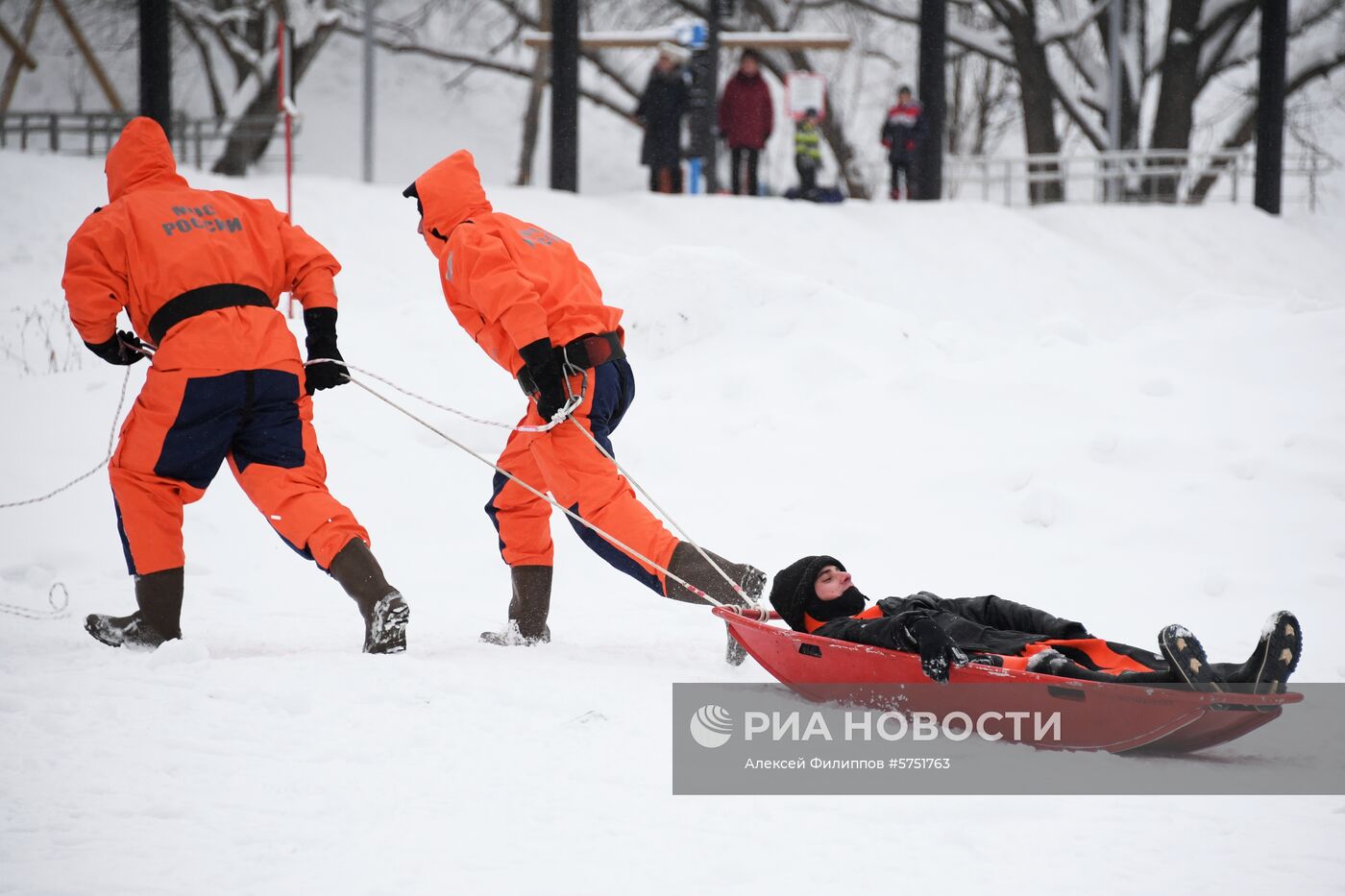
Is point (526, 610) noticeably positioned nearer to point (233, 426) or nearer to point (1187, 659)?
point (233, 426)

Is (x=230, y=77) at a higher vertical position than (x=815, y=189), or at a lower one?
higher

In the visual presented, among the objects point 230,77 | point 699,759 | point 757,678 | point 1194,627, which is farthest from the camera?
point 230,77

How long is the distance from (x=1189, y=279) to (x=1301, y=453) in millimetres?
9701

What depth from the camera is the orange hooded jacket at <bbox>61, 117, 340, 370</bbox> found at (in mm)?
4117

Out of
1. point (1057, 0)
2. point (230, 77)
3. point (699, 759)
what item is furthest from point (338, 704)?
point (230, 77)

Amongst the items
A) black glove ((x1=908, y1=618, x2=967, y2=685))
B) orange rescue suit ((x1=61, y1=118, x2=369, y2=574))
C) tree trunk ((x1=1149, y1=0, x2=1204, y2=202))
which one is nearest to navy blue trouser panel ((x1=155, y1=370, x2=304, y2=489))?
orange rescue suit ((x1=61, y1=118, x2=369, y2=574))

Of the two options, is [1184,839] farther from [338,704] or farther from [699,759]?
[338,704]

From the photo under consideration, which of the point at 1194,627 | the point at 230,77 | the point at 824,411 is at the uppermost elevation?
the point at 230,77

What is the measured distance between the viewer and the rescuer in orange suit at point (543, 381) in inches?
163

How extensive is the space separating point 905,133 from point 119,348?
12.2 m

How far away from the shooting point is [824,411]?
715 centimetres

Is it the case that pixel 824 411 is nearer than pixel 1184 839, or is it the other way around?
pixel 1184 839

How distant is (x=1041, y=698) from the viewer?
321cm

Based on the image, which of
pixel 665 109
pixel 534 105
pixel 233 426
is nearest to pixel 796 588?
pixel 233 426
